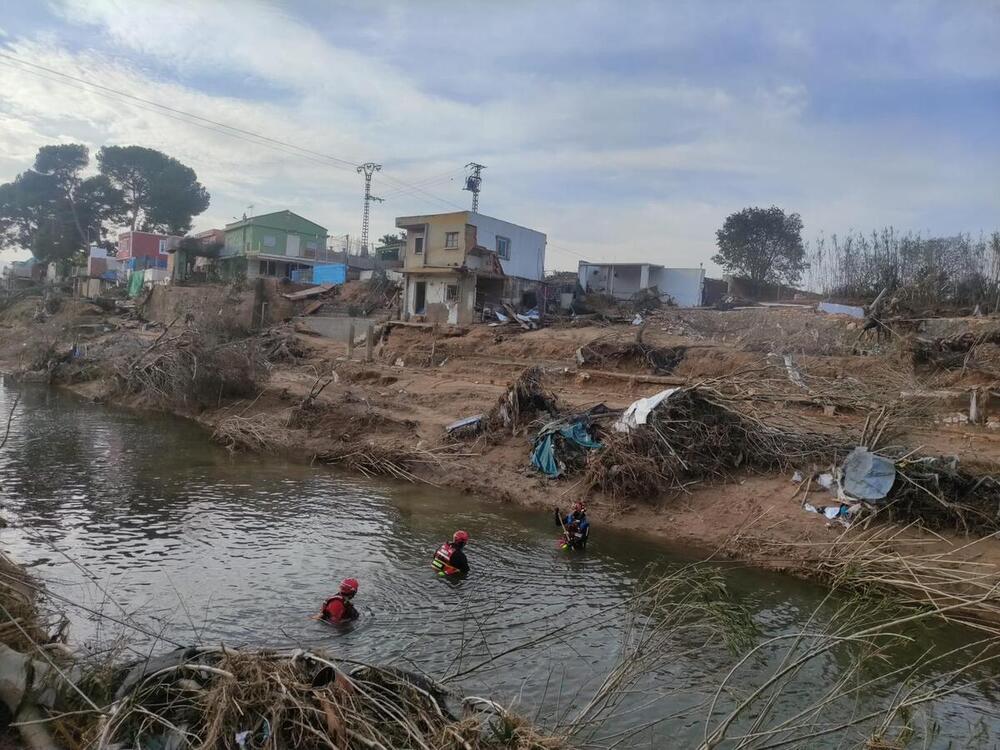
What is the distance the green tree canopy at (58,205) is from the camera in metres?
69.1

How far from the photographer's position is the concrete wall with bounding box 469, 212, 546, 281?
3909 centimetres

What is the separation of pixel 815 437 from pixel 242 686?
12681 mm

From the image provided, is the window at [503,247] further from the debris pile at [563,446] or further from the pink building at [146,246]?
the pink building at [146,246]

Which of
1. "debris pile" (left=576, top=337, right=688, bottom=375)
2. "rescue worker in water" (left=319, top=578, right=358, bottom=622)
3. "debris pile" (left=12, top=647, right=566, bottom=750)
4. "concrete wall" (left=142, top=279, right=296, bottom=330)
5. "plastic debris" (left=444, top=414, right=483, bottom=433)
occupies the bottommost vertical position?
"rescue worker in water" (left=319, top=578, right=358, bottom=622)

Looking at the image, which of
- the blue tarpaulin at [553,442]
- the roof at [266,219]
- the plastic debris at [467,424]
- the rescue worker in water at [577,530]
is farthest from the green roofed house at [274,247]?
the rescue worker in water at [577,530]

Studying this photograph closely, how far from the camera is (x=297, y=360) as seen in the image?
102ft

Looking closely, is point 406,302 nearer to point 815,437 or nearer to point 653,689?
point 815,437

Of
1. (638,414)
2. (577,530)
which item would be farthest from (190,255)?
(577,530)

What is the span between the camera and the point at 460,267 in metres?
36.4

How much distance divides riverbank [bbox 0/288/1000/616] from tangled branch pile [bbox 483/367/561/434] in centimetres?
26

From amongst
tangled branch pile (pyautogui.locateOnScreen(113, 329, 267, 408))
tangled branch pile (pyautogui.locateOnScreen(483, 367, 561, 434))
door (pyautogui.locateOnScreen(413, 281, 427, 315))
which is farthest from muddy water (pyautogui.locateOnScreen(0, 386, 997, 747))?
door (pyautogui.locateOnScreen(413, 281, 427, 315))

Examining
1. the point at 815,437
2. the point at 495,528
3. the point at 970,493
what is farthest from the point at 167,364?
the point at 970,493

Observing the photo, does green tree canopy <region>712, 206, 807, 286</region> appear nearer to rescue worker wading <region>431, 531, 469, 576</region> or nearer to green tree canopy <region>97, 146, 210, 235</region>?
rescue worker wading <region>431, 531, 469, 576</region>

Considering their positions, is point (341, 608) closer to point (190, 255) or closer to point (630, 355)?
point (630, 355)
